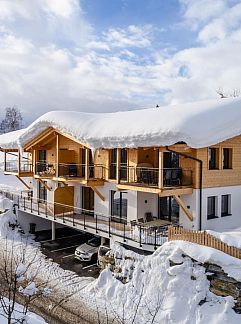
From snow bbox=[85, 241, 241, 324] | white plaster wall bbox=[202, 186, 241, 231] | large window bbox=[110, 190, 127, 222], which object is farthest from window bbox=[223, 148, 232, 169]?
snow bbox=[85, 241, 241, 324]

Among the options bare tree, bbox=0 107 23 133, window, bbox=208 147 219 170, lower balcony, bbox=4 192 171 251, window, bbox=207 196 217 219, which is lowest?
lower balcony, bbox=4 192 171 251

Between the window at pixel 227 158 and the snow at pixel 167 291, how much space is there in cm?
711

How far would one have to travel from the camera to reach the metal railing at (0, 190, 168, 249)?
16078 millimetres

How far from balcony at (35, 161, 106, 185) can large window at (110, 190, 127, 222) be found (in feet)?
4.91

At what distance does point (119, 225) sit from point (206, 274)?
752 cm

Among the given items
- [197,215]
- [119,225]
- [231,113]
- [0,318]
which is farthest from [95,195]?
[0,318]

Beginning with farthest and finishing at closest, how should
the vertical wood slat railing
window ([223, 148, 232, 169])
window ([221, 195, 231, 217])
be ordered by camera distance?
window ([223, 148, 232, 169])
window ([221, 195, 231, 217])
the vertical wood slat railing

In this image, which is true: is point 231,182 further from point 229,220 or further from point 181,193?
point 181,193

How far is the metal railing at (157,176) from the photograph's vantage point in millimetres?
17531

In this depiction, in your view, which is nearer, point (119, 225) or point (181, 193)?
point (181, 193)

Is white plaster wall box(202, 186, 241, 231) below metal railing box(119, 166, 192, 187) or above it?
below

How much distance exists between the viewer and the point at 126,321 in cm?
1301

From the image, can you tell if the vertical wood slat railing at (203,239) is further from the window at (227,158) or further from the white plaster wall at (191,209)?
the window at (227,158)

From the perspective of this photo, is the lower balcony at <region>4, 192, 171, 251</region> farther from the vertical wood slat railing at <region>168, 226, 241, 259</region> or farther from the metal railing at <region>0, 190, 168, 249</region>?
the vertical wood slat railing at <region>168, 226, 241, 259</region>
